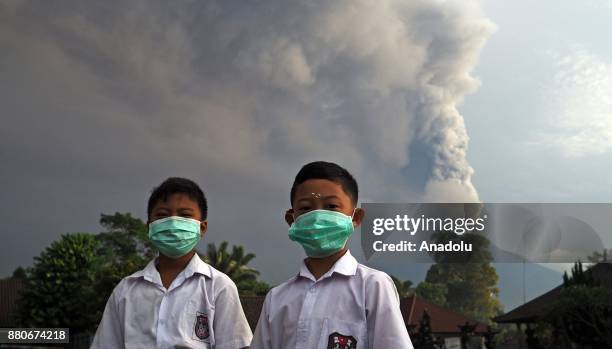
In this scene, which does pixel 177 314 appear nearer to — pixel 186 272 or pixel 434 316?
pixel 186 272

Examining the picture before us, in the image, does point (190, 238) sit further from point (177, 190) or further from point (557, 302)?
point (557, 302)

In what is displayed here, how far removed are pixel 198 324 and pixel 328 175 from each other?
1111 millimetres

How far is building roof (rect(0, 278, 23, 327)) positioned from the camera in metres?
44.4

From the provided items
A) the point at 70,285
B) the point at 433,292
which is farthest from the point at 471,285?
the point at 70,285

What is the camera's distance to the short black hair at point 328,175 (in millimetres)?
3133

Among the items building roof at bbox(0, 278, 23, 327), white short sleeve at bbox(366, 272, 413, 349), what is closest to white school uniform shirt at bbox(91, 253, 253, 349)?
white short sleeve at bbox(366, 272, 413, 349)

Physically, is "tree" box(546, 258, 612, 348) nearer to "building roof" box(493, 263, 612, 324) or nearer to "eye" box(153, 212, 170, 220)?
"building roof" box(493, 263, 612, 324)

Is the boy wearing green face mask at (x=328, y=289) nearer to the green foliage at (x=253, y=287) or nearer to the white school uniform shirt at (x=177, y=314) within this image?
the white school uniform shirt at (x=177, y=314)

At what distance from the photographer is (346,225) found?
3.11 meters

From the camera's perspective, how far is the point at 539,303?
1300 inches

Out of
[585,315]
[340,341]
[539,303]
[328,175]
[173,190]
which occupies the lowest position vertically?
[340,341]

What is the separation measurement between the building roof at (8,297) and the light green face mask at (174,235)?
43.2 m

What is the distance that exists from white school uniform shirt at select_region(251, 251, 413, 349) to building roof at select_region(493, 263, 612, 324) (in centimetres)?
2695

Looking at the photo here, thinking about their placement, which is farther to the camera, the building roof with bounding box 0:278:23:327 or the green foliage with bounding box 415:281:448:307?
the green foliage with bounding box 415:281:448:307
